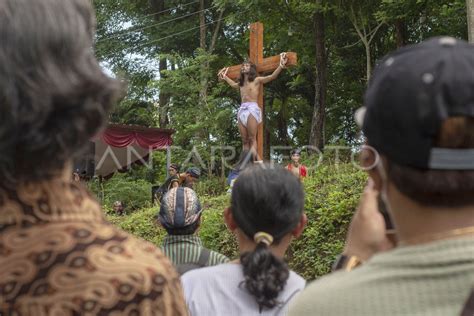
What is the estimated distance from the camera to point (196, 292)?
101 inches

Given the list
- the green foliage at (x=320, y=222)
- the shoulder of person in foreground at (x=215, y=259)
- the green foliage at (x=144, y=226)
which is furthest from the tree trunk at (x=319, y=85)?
the shoulder of person in foreground at (x=215, y=259)

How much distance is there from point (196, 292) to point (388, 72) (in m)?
1.42

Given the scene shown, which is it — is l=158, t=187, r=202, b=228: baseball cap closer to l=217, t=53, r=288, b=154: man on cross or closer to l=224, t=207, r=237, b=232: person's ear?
l=224, t=207, r=237, b=232: person's ear

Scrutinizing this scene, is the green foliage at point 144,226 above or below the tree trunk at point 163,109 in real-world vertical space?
below

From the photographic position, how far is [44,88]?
4.26ft

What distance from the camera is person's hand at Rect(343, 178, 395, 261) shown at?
5.79 feet

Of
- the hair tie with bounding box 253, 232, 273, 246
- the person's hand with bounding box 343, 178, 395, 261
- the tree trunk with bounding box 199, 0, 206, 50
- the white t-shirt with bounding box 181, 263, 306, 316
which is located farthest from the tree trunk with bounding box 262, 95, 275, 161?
the person's hand with bounding box 343, 178, 395, 261

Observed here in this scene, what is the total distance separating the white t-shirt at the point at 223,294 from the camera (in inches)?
99.5

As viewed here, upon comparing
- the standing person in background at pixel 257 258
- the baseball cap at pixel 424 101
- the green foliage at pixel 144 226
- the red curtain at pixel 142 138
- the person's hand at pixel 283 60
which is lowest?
the green foliage at pixel 144 226

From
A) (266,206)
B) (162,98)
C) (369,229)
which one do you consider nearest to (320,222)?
(266,206)

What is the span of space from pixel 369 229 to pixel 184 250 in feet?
6.02

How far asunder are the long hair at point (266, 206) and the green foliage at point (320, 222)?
7.24m

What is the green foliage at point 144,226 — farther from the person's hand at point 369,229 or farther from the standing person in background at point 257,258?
the person's hand at point 369,229

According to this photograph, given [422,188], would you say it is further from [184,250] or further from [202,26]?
[202,26]
